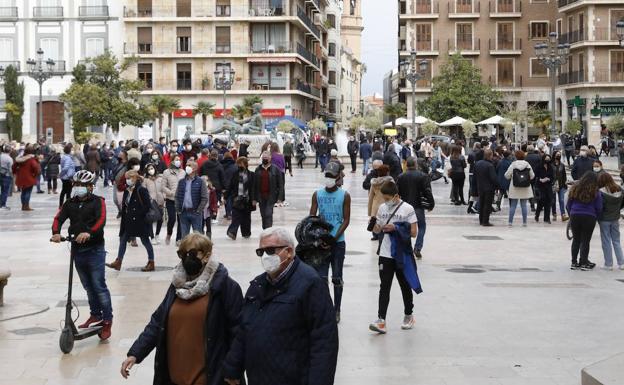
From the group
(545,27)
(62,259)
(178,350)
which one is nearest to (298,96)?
(545,27)

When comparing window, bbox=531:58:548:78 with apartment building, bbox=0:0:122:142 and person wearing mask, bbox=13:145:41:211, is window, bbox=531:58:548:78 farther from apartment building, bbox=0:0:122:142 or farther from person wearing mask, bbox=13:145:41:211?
person wearing mask, bbox=13:145:41:211

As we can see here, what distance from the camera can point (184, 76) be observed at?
226 ft

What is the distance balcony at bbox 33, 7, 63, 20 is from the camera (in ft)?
223

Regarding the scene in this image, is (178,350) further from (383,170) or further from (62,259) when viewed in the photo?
(62,259)

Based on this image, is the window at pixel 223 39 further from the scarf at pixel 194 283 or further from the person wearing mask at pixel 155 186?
the scarf at pixel 194 283

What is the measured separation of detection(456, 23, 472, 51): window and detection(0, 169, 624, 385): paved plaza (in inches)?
2166

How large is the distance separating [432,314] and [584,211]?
4.24 metres

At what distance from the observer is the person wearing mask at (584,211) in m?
14.2

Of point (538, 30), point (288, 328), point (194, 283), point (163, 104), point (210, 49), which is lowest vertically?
point (288, 328)

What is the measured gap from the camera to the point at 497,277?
14.1 meters

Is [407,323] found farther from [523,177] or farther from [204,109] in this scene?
[204,109]

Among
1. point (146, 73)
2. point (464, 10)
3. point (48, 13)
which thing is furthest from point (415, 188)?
point (464, 10)

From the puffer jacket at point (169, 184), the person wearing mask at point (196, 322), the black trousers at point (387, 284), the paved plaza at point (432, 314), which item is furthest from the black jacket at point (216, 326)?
the puffer jacket at point (169, 184)

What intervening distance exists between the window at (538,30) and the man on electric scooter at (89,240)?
2603 inches
